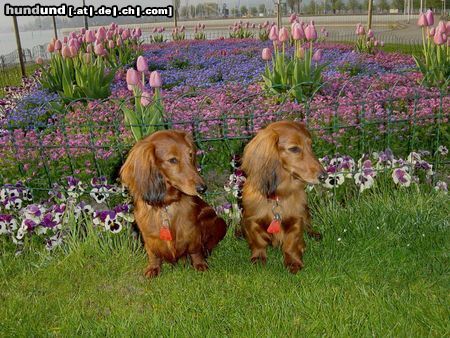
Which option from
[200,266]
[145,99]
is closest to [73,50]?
[145,99]

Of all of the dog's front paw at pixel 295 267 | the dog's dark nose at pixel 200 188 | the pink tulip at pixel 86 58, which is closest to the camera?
the dog's dark nose at pixel 200 188

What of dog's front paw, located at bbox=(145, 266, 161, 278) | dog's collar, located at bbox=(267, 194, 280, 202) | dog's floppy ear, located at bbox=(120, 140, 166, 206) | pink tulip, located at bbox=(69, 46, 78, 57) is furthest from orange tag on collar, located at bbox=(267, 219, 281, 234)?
pink tulip, located at bbox=(69, 46, 78, 57)

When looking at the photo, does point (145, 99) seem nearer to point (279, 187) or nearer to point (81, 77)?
point (279, 187)

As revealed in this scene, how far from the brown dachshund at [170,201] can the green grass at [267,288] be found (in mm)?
261

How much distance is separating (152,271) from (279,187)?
125 centimetres

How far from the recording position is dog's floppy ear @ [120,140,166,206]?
135 inches

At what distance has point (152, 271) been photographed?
4.16m

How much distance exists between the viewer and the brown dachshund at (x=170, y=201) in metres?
3.44

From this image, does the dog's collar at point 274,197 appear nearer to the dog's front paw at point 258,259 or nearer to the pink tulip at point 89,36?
the dog's front paw at point 258,259

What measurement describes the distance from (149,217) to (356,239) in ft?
6.06

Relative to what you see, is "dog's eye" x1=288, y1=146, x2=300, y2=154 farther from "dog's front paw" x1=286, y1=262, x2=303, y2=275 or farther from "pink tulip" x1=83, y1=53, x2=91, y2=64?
"pink tulip" x1=83, y1=53, x2=91, y2=64

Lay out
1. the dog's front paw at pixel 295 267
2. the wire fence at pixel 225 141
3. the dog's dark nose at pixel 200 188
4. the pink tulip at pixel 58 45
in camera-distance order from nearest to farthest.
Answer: the dog's dark nose at pixel 200 188 → the dog's front paw at pixel 295 267 → the wire fence at pixel 225 141 → the pink tulip at pixel 58 45

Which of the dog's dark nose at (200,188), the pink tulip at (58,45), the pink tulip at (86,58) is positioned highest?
the pink tulip at (58,45)

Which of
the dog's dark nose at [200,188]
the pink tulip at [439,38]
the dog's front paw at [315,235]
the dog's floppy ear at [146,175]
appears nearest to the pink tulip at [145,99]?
the dog's floppy ear at [146,175]
